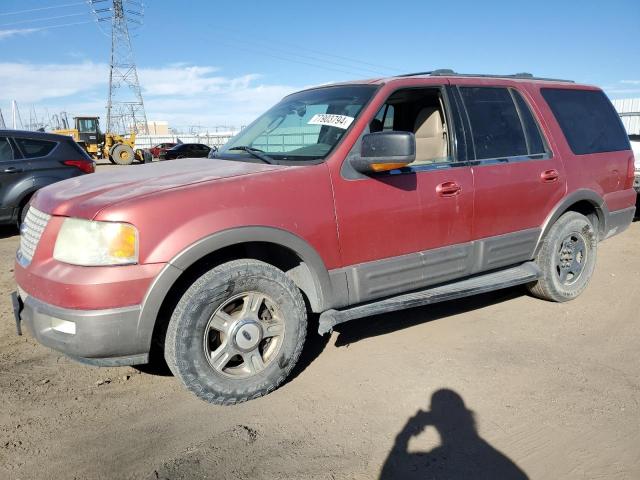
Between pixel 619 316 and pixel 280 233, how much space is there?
3.29m

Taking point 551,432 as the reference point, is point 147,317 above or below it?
above

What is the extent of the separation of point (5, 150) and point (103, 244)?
604 centimetres

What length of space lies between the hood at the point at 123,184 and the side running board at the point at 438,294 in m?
1.06

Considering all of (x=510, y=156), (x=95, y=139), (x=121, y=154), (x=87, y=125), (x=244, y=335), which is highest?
(x=87, y=125)

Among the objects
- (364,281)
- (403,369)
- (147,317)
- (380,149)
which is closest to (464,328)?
(403,369)

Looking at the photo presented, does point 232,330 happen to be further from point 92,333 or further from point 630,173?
point 630,173

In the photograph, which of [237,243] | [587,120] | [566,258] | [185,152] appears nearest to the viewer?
[237,243]

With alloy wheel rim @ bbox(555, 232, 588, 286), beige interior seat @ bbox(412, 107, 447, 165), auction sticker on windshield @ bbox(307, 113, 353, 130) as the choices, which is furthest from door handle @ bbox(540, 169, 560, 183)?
auction sticker on windshield @ bbox(307, 113, 353, 130)

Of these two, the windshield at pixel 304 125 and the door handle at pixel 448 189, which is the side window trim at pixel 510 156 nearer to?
the door handle at pixel 448 189

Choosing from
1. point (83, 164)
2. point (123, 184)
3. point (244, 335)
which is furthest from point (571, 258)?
point (83, 164)

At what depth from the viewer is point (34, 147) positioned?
297 inches

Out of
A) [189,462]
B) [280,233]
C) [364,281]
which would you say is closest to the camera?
[189,462]

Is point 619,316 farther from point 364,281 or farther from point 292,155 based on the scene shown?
point 292,155

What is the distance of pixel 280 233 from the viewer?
297 cm
